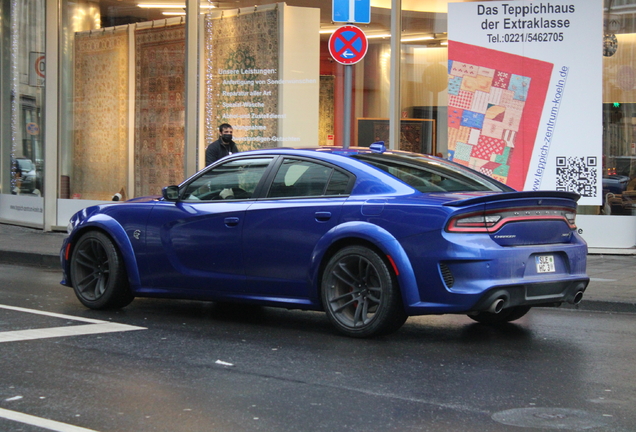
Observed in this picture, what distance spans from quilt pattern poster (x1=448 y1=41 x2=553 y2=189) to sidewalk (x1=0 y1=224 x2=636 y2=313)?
1.96 m

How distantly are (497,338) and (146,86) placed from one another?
10491 mm

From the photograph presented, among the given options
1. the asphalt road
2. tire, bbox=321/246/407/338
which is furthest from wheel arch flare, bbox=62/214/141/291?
tire, bbox=321/246/407/338

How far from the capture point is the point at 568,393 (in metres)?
5.02

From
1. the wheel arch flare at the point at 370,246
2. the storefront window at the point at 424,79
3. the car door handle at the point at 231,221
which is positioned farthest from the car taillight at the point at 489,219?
the storefront window at the point at 424,79

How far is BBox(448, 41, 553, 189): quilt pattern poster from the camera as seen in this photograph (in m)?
13.0

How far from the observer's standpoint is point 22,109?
1728cm

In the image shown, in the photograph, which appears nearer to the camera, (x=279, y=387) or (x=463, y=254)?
(x=279, y=387)

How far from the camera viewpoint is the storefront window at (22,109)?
54.7ft

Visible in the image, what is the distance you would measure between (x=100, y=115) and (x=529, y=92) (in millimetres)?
7953

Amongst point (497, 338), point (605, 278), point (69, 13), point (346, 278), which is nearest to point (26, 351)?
point (346, 278)

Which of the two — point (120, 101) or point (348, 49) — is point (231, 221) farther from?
point (120, 101)

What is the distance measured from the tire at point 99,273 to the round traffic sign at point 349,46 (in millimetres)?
4096

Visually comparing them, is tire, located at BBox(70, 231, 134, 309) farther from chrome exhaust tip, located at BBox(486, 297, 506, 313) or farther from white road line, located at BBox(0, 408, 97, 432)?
chrome exhaust tip, located at BBox(486, 297, 506, 313)

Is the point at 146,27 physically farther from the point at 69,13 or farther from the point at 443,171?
the point at 443,171
